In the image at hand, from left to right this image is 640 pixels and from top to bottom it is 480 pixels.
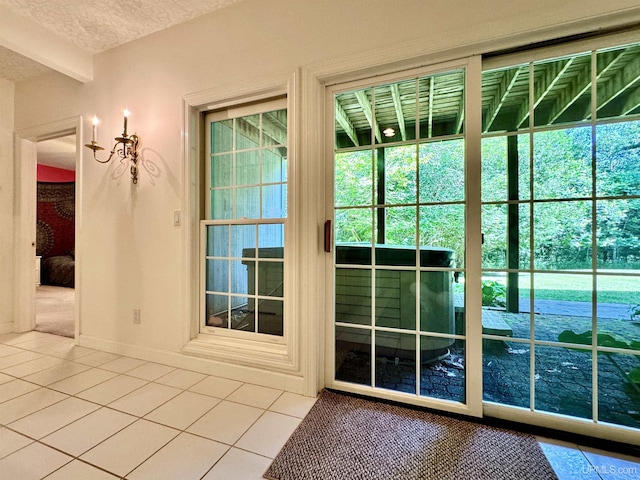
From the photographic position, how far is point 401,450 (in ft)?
→ 4.21

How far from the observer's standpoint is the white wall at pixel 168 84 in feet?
4.92

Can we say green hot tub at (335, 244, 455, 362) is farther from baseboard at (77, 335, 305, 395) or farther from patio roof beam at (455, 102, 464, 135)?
patio roof beam at (455, 102, 464, 135)

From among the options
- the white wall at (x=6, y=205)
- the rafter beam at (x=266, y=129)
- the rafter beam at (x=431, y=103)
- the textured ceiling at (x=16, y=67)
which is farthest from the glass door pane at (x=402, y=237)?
the white wall at (x=6, y=205)

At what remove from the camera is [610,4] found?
127 centimetres

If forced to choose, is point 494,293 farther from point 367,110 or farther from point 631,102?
point 367,110

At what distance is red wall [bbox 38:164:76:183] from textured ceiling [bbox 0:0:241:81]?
4.76 metres

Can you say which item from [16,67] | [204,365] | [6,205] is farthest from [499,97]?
[6,205]

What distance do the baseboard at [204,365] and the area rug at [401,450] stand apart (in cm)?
29

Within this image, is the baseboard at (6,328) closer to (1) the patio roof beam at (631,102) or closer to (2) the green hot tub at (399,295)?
(2) the green hot tub at (399,295)

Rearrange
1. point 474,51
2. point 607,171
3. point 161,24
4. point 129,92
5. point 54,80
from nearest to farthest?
1. point 607,171
2. point 474,51
3. point 161,24
4. point 129,92
5. point 54,80

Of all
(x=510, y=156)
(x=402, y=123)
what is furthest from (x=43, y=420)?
(x=510, y=156)

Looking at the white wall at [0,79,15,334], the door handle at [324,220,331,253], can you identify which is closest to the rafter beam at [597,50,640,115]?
the door handle at [324,220,331,253]

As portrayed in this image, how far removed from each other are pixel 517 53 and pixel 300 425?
7.63 ft

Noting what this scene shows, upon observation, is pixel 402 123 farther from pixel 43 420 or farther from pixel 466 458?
pixel 43 420
